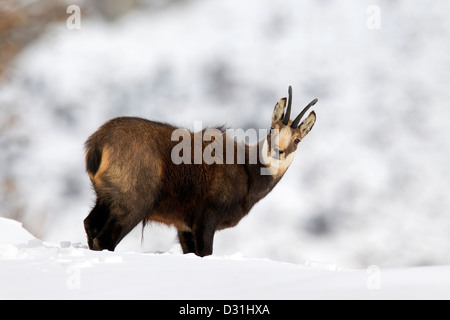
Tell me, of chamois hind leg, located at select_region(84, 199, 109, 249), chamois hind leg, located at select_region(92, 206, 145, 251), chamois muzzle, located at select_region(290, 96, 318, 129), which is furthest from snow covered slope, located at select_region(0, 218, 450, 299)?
chamois muzzle, located at select_region(290, 96, 318, 129)

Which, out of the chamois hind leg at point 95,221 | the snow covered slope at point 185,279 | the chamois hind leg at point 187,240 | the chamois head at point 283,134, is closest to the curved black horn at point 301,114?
the chamois head at point 283,134

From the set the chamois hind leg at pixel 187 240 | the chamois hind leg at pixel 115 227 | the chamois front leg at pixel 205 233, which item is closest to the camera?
the chamois hind leg at pixel 115 227

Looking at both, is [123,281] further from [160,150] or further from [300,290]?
[160,150]

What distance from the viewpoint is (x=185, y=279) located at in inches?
151

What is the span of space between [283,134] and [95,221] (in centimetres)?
216

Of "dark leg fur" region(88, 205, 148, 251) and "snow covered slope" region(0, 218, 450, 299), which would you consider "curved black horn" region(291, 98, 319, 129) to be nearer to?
"dark leg fur" region(88, 205, 148, 251)

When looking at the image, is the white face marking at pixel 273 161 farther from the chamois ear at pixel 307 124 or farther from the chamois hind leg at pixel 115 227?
the chamois hind leg at pixel 115 227

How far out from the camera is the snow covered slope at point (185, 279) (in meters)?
3.44

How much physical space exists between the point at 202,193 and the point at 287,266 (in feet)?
6.59

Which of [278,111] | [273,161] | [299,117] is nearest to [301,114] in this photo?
[299,117]

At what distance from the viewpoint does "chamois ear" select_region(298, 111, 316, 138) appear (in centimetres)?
679

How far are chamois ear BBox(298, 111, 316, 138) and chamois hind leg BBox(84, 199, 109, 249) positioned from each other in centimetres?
230

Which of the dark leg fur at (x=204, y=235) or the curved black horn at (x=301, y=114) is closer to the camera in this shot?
the dark leg fur at (x=204, y=235)

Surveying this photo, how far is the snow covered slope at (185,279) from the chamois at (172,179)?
53.1 inches
